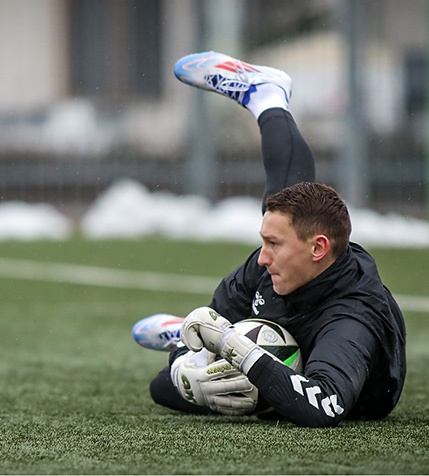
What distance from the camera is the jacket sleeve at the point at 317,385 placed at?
3.17 m

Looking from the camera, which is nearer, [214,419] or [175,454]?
[175,454]

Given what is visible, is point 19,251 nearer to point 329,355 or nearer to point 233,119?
point 233,119

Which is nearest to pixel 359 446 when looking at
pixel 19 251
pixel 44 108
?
pixel 19 251

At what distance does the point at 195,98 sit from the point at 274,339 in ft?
29.9

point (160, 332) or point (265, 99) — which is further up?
point (265, 99)

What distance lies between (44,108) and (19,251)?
10.4 ft

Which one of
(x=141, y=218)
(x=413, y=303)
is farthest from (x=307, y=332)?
(x=141, y=218)

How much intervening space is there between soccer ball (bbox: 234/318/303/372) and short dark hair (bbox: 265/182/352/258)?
0.29 metres

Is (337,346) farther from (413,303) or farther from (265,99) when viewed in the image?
(413,303)

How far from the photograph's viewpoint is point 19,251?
1085 centimetres

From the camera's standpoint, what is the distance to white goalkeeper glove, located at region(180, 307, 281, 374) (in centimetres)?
320

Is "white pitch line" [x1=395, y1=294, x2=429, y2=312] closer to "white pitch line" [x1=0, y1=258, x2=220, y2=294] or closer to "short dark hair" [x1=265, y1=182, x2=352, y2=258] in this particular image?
"white pitch line" [x1=0, y1=258, x2=220, y2=294]

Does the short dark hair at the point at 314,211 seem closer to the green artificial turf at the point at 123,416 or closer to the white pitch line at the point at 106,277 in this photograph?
the green artificial turf at the point at 123,416

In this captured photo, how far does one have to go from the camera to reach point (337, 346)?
3311 mm
